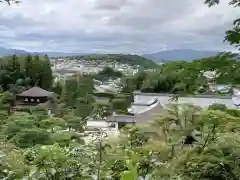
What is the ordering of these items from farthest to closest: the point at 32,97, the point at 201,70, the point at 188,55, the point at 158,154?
the point at 32,97
the point at 188,55
the point at 158,154
the point at 201,70

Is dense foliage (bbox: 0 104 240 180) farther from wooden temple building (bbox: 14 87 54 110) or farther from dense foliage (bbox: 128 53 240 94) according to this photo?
wooden temple building (bbox: 14 87 54 110)

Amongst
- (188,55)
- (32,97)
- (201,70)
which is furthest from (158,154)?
(32,97)

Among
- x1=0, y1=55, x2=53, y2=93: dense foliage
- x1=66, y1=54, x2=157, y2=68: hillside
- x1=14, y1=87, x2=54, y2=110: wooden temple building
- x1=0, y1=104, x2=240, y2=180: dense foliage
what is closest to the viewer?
x1=0, y1=104, x2=240, y2=180: dense foliage

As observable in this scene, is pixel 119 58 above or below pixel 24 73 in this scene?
above

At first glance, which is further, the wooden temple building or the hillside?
the hillside

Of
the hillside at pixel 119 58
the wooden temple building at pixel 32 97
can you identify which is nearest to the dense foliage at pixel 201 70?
the wooden temple building at pixel 32 97

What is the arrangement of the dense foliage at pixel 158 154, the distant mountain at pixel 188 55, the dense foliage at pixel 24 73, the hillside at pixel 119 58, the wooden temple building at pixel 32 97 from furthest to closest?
the hillside at pixel 119 58 → the dense foliage at pixel 24 73 → the wooden temple building at pixel 32 97 → the distant mountain at pixel 188 55 → the dense foliage at pixel 158 154

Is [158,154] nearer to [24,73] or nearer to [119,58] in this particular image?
[24,73]

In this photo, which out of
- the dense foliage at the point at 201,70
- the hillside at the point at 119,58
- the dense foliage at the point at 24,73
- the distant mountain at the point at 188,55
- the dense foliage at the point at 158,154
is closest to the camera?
the dense foliage at the point at 158,154

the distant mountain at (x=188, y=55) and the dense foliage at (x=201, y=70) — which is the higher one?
the distant mountain at (x=188, y=55)

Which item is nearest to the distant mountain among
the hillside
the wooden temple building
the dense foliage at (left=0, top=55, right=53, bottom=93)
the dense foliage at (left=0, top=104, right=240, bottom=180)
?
the dense foliage at (left=0, top=104, right=240, bottom=180)

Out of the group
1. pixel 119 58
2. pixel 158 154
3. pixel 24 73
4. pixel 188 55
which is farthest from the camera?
pixel 119 58

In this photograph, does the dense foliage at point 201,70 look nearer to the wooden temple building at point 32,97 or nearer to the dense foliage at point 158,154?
the dense foliage at point 158,154

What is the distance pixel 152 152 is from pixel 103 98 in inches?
714
